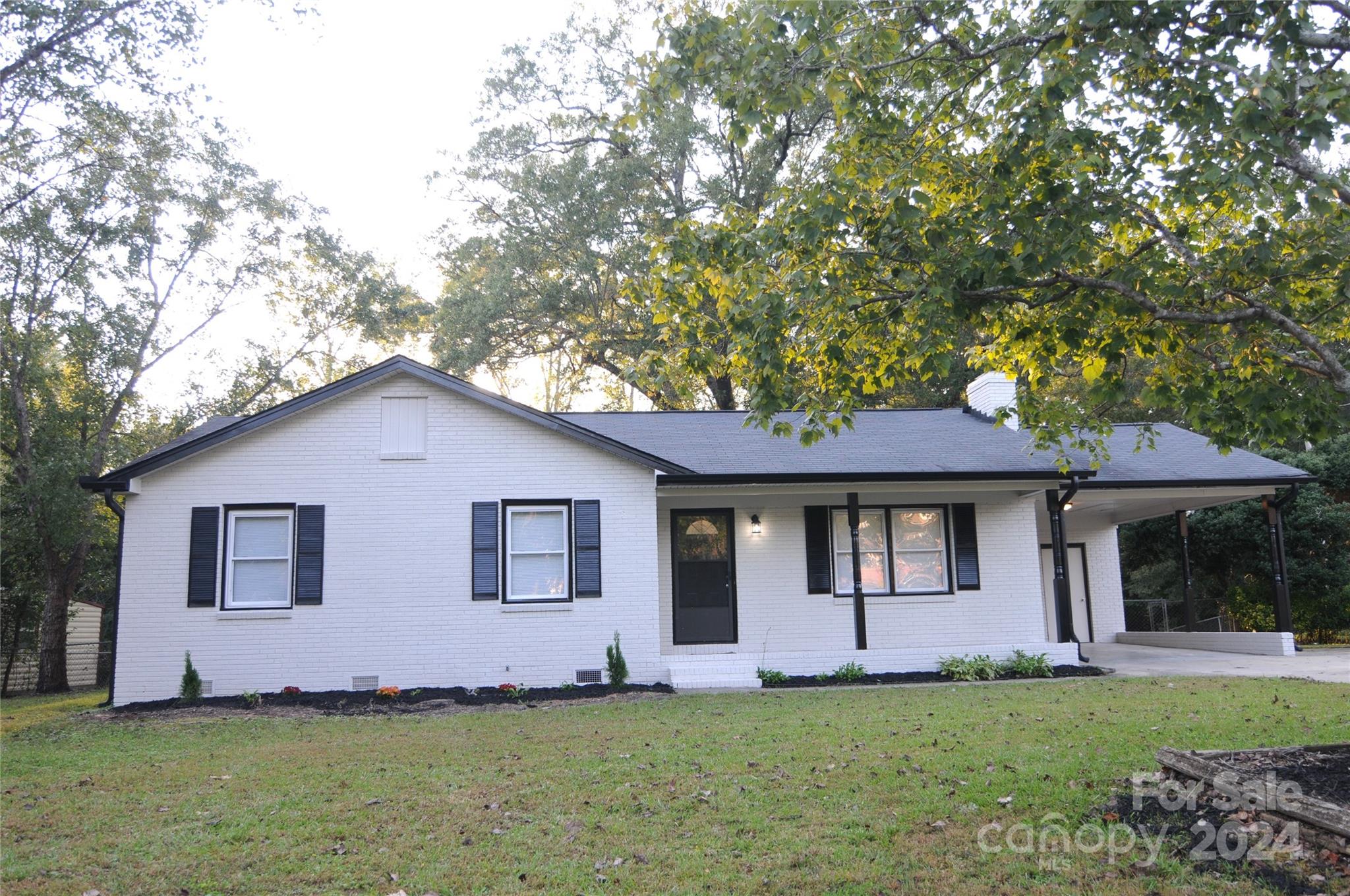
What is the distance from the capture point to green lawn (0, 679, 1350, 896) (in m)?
5.00

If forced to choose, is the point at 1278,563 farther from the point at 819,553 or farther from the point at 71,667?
the point at 71,667

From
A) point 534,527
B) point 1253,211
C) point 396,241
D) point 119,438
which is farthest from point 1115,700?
point 396,241

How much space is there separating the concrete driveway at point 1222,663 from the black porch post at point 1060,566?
851 millimetres

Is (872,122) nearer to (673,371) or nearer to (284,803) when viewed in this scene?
(673,371)

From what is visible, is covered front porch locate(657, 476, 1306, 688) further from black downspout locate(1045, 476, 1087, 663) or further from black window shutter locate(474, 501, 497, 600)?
black window shutter locate(474, 501, 497, 600)

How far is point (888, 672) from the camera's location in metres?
14.1

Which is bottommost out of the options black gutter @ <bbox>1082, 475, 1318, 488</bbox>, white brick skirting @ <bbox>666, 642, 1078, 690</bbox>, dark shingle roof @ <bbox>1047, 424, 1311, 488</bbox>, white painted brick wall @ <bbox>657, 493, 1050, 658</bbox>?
white brick skirting @ <bbox>666, 642, 1078, 690</bbox>

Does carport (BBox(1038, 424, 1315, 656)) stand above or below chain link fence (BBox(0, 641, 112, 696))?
above

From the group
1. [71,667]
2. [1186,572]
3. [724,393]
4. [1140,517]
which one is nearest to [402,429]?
[71,667]

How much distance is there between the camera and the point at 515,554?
44.7ft

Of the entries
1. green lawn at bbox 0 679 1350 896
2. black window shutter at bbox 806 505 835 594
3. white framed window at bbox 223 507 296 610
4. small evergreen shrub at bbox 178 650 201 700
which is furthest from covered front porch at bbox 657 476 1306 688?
small evergreen shrub at bbox 178 650 201 700

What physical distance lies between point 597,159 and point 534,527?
659 inches

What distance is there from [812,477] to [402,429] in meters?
5.95

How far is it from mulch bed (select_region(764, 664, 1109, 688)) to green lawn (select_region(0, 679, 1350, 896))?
2690mm
